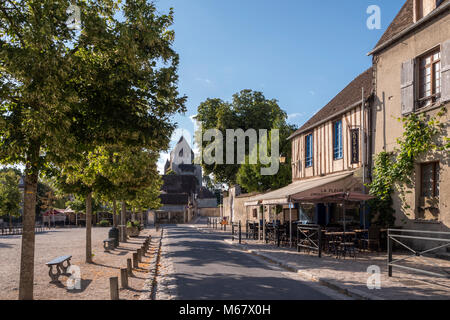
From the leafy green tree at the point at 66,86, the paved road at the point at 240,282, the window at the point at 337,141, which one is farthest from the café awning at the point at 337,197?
the leafy green tree at the point at 66,86

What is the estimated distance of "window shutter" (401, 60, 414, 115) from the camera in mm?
12797

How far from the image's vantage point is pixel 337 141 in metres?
18.0

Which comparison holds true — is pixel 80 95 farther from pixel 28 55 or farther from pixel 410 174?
pixel 410 174

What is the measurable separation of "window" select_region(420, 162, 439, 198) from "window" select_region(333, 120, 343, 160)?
507 cm

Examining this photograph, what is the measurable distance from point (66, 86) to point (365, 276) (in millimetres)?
7298

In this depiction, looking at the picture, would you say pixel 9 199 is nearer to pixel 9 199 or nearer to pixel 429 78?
pixel 9 199

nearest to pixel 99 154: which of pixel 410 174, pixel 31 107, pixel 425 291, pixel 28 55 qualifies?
pixel 31 107

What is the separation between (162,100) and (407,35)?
30.1 ft

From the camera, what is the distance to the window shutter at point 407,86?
1280cm

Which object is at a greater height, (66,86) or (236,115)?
(236,115)

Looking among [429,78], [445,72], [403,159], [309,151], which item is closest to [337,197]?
[403,159]
